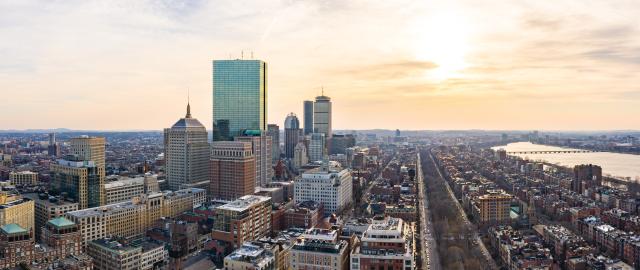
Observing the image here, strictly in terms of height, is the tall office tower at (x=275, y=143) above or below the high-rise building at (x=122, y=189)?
above

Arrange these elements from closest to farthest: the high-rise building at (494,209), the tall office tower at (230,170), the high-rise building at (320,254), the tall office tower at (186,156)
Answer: the high-rise building at (320,254) → the high-rise building at (494,209) → the tall office tower at (230,170) → the tall office tower at (186,156)

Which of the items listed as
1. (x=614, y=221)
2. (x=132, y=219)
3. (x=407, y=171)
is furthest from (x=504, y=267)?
(x=407, y=171)

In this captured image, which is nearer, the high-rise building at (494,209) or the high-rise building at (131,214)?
the high-rise building at (131,214)

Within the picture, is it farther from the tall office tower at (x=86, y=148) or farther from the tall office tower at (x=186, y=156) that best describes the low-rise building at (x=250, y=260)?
the tall office tower at (x=186, y=156)

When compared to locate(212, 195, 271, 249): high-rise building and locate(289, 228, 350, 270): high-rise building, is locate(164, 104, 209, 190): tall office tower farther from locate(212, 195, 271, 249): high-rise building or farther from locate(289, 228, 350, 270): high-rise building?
locate(289, 228, 350, 270): high-rise building

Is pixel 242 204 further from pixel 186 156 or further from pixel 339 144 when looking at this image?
pixel 339 144

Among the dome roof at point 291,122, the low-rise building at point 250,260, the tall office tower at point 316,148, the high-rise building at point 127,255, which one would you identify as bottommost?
the high-rise building at point 127,255

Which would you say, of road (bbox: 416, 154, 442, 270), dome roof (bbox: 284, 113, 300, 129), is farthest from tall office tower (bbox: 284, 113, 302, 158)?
road (bbox: 416, 154, 442, 270)

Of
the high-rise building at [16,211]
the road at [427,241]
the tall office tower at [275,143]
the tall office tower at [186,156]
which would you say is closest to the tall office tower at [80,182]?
the high-rise building at [16,211]

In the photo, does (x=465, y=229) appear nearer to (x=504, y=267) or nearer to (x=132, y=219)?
(x=504, y=267)
